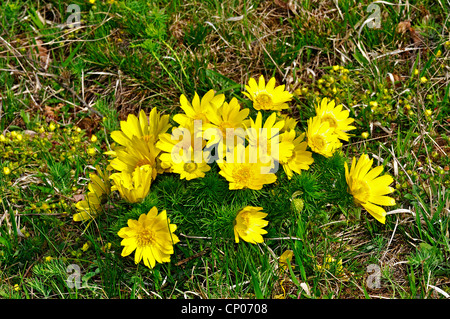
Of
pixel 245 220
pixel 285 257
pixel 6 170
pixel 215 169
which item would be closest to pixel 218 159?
pixel 215 169

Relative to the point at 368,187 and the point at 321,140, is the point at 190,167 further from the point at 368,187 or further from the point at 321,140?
the point at 368,187

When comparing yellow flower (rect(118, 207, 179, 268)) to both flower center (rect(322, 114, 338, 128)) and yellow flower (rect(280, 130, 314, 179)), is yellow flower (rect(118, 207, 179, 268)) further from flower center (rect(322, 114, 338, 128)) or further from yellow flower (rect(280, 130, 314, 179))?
flower center (rect(322, 114, 338, 128))

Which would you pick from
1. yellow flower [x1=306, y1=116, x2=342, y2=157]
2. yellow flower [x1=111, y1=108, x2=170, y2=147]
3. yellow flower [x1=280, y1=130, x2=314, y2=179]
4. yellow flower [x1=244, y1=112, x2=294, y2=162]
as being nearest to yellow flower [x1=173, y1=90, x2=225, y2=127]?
yellow flower [x1=111, y1=108, x2=170, y2=147]

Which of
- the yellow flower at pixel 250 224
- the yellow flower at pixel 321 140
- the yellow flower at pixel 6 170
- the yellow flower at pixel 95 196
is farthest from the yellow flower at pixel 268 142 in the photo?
the yellow flower at pixel 6 170

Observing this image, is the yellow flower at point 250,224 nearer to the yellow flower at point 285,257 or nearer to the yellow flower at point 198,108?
the yellow flower at point 285,257

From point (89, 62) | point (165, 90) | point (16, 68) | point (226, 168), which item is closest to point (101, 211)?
point (226, 168)

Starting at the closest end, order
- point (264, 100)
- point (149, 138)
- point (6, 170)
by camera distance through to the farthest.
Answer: point (149, 138)
point (264, 100)
point (6, 170)
